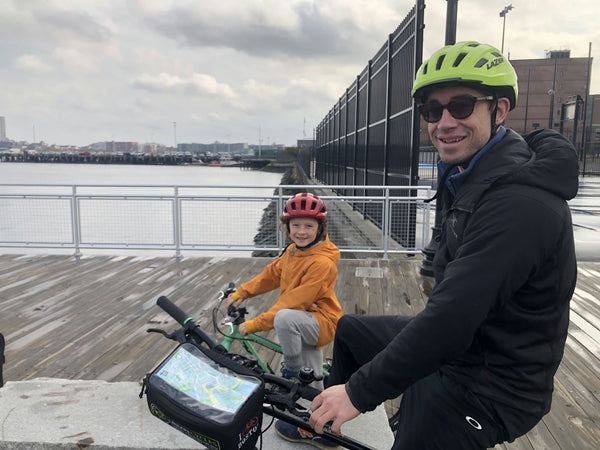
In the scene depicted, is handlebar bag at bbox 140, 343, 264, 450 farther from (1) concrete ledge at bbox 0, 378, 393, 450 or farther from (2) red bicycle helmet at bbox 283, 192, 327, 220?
(2) red bicycle helmet at bbox 283, 192, 327, 220

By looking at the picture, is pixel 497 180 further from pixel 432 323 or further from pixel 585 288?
pixel 585 288

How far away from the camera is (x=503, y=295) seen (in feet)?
4.18

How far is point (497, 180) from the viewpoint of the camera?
134 centimetres

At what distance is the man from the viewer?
4.15ft

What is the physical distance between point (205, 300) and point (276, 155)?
107324 mm

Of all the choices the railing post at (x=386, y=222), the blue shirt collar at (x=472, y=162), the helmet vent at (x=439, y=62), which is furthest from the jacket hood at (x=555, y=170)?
the railing post at (x=386, y=222)

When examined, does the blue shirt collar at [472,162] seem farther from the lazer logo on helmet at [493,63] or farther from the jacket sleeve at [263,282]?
the jacket sleeve at [263,282]

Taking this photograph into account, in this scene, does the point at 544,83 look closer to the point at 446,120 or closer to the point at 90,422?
the point at 446,120

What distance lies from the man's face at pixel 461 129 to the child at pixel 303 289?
1.33m

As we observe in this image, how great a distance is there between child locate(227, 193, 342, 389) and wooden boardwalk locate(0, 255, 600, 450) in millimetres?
980

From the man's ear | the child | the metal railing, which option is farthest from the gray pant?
the metal railing

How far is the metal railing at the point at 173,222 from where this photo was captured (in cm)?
802

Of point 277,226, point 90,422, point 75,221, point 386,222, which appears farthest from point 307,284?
point 75,221

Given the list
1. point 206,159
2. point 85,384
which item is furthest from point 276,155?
point 85,384
